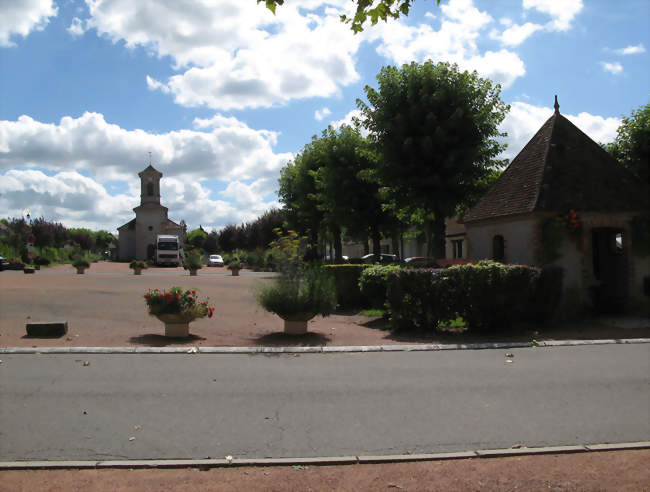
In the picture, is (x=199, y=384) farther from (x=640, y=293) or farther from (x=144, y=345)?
(x=640, y=293)

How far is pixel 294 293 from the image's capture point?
39.3ft

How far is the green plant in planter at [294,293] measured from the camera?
11945 mm

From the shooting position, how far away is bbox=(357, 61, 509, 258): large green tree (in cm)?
1989

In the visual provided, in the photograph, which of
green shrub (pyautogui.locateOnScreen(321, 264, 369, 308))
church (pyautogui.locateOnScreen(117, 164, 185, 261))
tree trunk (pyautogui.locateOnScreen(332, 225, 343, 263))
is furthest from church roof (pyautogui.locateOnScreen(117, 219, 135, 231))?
green shrub (pyautogui.locateOnScreen(321, 264, 369, 308))

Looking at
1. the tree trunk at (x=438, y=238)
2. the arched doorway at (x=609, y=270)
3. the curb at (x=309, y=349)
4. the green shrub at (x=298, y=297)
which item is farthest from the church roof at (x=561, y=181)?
the green shrub at (x=298, y=297)

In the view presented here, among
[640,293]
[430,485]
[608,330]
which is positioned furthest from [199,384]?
[640,293]

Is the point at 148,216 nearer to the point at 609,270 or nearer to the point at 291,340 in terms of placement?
the point at 609,270

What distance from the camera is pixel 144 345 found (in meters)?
10.5

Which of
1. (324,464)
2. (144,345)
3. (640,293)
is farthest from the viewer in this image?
(640,293)

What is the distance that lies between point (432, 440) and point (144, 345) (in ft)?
22.7

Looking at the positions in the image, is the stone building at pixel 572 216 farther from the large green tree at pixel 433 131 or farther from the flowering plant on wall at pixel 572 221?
the large green tree at pixel 433 131

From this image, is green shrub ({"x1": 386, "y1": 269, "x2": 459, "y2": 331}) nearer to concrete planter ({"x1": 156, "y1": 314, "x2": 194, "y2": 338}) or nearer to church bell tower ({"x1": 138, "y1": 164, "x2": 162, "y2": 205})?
concrete planter ({"x1": 156, "y1": 314, "x2": 194, "y2": 338})

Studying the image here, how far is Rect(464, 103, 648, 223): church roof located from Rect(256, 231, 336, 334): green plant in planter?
21.2 ft

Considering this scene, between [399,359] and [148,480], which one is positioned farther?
[399,359]
